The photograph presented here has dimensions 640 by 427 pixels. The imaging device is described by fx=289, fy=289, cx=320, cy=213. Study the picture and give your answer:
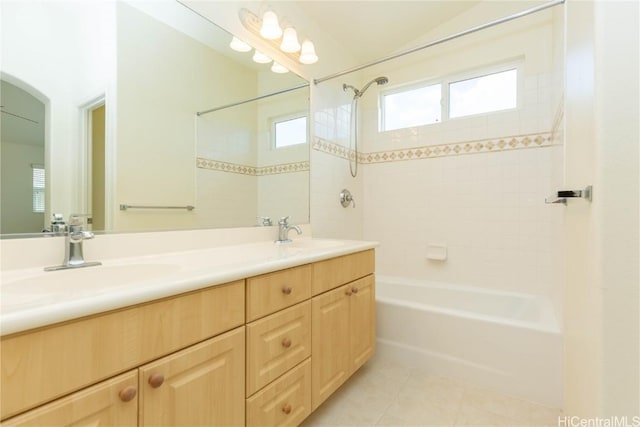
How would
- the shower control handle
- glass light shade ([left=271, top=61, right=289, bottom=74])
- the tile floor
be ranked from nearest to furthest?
1. the tile floor
2. glass light shade ([left=271, top=61, right=289, bottom=74])
3. the shower control handle

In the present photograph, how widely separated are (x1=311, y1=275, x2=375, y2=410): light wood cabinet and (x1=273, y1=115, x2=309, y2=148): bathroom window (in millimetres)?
1020

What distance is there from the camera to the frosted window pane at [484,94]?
87.7 inches

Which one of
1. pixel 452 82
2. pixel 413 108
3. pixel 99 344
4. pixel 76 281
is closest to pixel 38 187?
pixel 76 281

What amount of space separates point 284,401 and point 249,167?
47.5 inches

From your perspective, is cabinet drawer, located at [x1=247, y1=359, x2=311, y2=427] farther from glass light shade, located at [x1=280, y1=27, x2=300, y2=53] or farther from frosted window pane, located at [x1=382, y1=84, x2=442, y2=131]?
frosted window pane, located at [x1=382, y1=84, x2=442, y2=131]

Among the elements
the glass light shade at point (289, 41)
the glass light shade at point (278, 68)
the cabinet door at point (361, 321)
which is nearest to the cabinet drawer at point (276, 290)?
the cabinet door at point (361, 321)

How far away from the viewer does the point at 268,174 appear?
1.83m

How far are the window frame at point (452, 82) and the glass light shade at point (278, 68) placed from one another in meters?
1.16

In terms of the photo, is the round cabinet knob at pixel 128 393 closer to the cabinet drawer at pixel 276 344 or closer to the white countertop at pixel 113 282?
the white countertop at pixel 113 282

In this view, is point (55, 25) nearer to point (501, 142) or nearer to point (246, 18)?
point (246, 18)

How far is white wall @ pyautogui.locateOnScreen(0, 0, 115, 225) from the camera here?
3.00 ft

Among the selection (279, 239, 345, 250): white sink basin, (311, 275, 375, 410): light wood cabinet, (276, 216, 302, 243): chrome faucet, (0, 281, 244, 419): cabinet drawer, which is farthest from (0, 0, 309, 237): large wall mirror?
(311, 275, 375, 410): light wood cabinet

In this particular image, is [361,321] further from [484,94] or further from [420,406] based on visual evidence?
[484,94]

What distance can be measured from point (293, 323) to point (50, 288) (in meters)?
0.77
